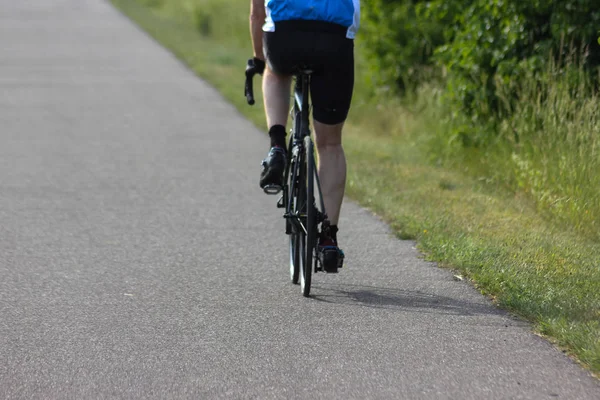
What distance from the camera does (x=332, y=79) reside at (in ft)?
17.9

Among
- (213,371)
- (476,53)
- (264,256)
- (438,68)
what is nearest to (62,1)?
(438,68)

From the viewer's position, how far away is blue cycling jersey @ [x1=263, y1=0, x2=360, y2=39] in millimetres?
5309

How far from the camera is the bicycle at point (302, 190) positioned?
17.9ft

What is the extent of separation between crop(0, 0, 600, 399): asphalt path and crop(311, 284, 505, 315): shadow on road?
0.07 ft

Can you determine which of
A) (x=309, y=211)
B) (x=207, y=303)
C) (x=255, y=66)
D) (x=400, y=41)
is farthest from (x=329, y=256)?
(x=400, y=41)

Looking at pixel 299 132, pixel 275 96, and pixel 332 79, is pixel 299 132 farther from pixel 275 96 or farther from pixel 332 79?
pixel 332 79

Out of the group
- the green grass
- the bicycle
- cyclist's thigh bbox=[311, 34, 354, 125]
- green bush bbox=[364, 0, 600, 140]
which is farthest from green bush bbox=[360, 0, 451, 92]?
cyclist's thigh bbox=[311, 34, 354, 125]

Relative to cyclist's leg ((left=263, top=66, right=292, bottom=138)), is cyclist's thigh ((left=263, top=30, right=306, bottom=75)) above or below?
above

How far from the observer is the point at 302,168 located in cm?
568

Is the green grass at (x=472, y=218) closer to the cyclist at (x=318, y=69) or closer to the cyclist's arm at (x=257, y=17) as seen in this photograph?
the cyclist at (x=318, y=69)

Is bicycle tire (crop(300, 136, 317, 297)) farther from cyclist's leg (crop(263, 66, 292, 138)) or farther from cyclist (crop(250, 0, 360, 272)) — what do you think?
cyclist's leg (crop(263, 66, 292, 138))

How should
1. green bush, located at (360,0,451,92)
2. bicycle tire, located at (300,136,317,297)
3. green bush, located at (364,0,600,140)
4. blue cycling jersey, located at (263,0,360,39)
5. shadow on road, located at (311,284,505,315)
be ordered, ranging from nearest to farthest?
blue cycling jersey, located at (263,0,360,39) < bicycle tire, located at (300,136,317,297) < shadow on road, located at (311,284,505,315) < green bush, located at (364,0,600,140) < green bush, located at (360,0,451,92)

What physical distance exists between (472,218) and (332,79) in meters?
2.57

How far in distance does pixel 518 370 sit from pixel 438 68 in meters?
8.62
